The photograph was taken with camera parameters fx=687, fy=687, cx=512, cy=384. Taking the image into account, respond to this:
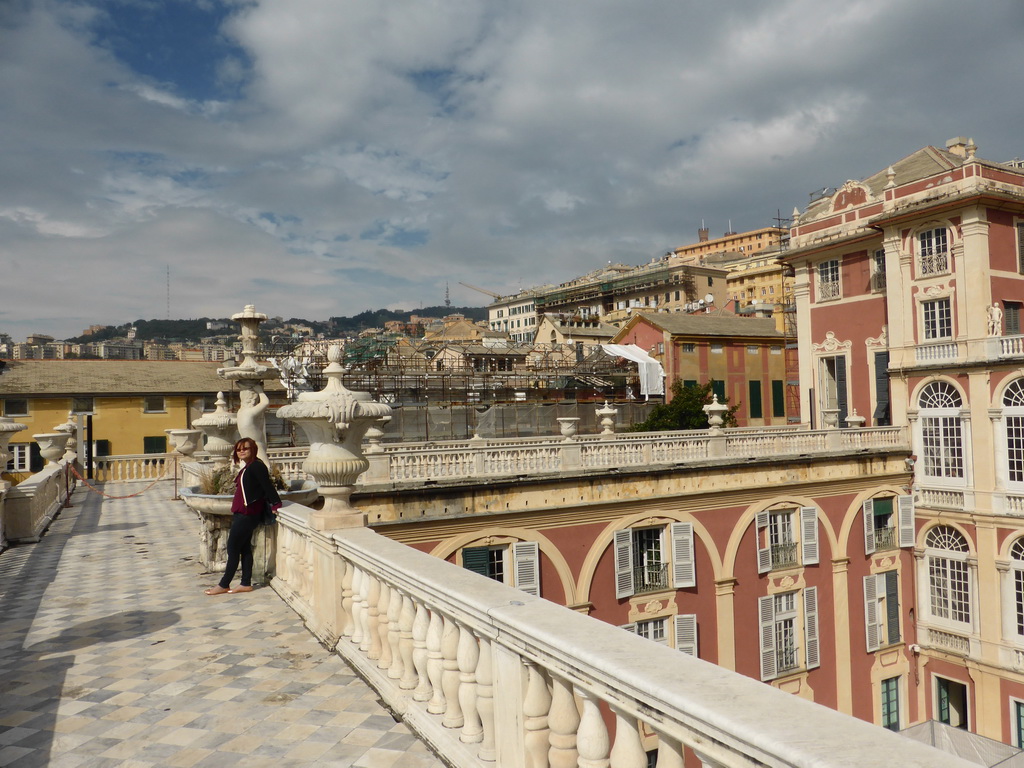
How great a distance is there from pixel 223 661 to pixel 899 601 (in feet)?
75.7

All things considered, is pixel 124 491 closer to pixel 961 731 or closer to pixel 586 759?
pixel 586 759

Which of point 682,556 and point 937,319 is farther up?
point 937,319

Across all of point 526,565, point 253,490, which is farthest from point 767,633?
point 253,490

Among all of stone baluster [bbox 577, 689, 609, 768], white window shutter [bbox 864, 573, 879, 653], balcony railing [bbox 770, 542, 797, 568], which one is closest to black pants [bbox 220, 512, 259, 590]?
stone baluster [bbox 577, 689, 609, 768]

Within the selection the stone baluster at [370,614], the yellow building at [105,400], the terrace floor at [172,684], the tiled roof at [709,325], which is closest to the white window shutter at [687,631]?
the terrace floor at [172,684]

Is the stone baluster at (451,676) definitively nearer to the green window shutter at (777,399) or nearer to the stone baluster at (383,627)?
the stone baluster at (383,627)

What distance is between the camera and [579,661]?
2850 mm

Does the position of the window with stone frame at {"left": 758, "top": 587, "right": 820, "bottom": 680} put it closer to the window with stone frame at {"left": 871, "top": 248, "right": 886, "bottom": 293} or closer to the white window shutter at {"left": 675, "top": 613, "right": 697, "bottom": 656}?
the white window shutter at {"left": 675, "top": 613, "right": 697, "bottom": 656}

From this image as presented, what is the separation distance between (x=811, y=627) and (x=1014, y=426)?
8.49m

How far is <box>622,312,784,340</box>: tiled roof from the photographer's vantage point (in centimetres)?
4047

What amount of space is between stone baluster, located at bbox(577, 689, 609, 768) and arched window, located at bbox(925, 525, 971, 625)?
77.9 ft

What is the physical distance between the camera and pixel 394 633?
4984 millimetres

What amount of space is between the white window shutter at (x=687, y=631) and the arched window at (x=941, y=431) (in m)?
10.4

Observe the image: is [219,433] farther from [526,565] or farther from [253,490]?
[526,565]
